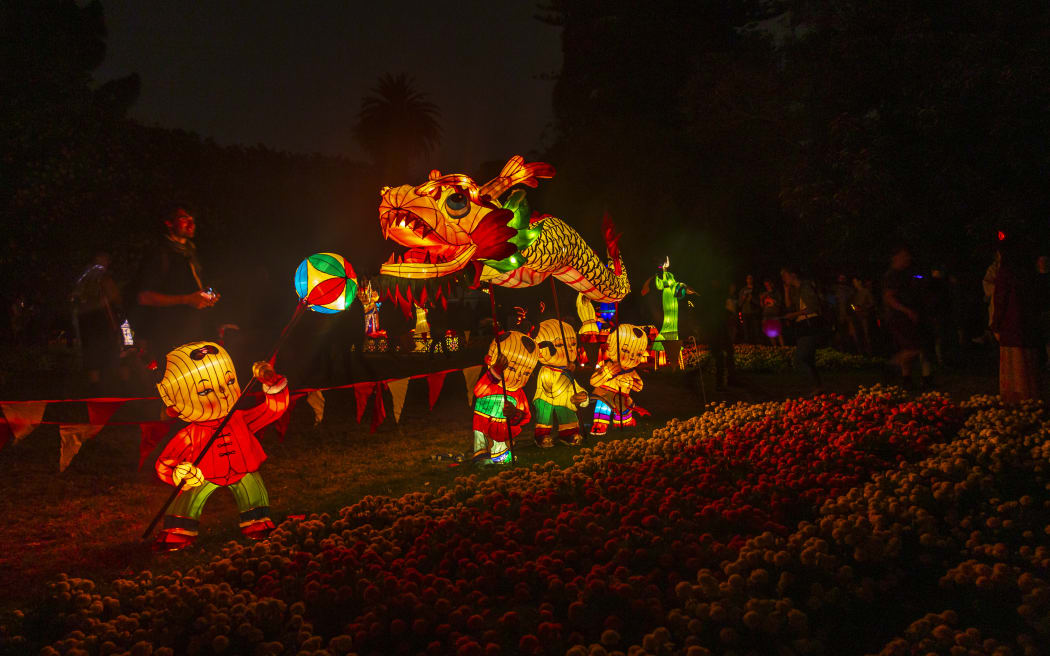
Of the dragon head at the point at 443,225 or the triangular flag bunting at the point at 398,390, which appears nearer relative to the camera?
the dragon head at the point at 443,225

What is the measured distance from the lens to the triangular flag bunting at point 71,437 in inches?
214

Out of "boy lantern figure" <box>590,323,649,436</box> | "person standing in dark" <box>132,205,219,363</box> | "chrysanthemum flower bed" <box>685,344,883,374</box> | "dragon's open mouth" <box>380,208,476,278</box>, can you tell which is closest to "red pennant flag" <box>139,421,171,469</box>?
"person standing in dark" <box>132,205,219,363</box>

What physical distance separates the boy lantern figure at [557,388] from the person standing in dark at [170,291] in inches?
137

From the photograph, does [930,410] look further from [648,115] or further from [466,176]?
[648,115]

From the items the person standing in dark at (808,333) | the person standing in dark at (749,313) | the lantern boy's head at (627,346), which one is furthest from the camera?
the person standing in dark at (749,313)

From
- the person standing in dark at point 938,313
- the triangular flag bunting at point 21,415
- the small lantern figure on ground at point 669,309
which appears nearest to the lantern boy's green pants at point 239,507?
the triangular flag bunting at point 21,415

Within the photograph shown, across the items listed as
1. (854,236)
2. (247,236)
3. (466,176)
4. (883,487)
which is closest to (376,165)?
(247,236)

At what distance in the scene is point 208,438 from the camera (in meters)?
5.24

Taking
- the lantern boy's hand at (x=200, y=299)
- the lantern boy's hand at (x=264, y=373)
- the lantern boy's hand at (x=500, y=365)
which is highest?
the lantern boy's hand at (x=200, y=299)

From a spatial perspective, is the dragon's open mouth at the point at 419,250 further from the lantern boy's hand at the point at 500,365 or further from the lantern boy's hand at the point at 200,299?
the lantern boy's hand at the point at 200,299

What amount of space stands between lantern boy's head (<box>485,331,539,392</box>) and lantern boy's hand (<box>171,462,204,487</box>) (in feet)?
9.95

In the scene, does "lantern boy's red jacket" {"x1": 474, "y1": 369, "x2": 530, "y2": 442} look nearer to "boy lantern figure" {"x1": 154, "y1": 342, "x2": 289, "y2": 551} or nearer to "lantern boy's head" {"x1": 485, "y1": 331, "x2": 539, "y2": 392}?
"lantern boy's head" {"x1": 485, "y1": 331, "x2": 539, "y2": 392}

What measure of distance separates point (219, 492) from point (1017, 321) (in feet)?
27.4

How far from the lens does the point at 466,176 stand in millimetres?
6648
